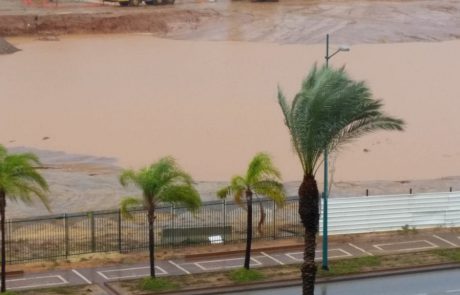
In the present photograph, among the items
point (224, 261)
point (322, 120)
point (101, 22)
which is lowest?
point (224, 261)

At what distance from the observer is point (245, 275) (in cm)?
3450

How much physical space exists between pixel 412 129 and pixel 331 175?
40.6ft

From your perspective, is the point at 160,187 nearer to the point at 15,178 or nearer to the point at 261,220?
the point at 15,178

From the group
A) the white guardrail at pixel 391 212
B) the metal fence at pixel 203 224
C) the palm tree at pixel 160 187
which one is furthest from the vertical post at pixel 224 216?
the palm tree at pixel 160 187

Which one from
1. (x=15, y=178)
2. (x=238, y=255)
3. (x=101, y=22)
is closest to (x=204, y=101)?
(x=101, y=22)

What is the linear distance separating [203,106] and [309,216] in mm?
34455

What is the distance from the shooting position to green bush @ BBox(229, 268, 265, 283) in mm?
34281

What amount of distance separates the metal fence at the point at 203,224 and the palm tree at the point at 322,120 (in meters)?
8.18

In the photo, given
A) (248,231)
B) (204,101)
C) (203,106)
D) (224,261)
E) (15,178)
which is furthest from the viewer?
(204,101)

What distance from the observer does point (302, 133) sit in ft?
96.6

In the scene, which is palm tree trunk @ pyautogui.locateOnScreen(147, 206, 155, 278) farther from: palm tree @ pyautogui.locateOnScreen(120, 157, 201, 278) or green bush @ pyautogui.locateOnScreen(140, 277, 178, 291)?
green bush @ pyautogui.locateOnScreen(140, 277, 178, 291)

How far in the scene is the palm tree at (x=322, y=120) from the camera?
29.1 m

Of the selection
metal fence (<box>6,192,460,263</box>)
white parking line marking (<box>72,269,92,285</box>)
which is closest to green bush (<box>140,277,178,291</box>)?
white parking line marking (<box>72,269,92,285</box>)

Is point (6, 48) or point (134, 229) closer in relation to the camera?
point (134, 229)
